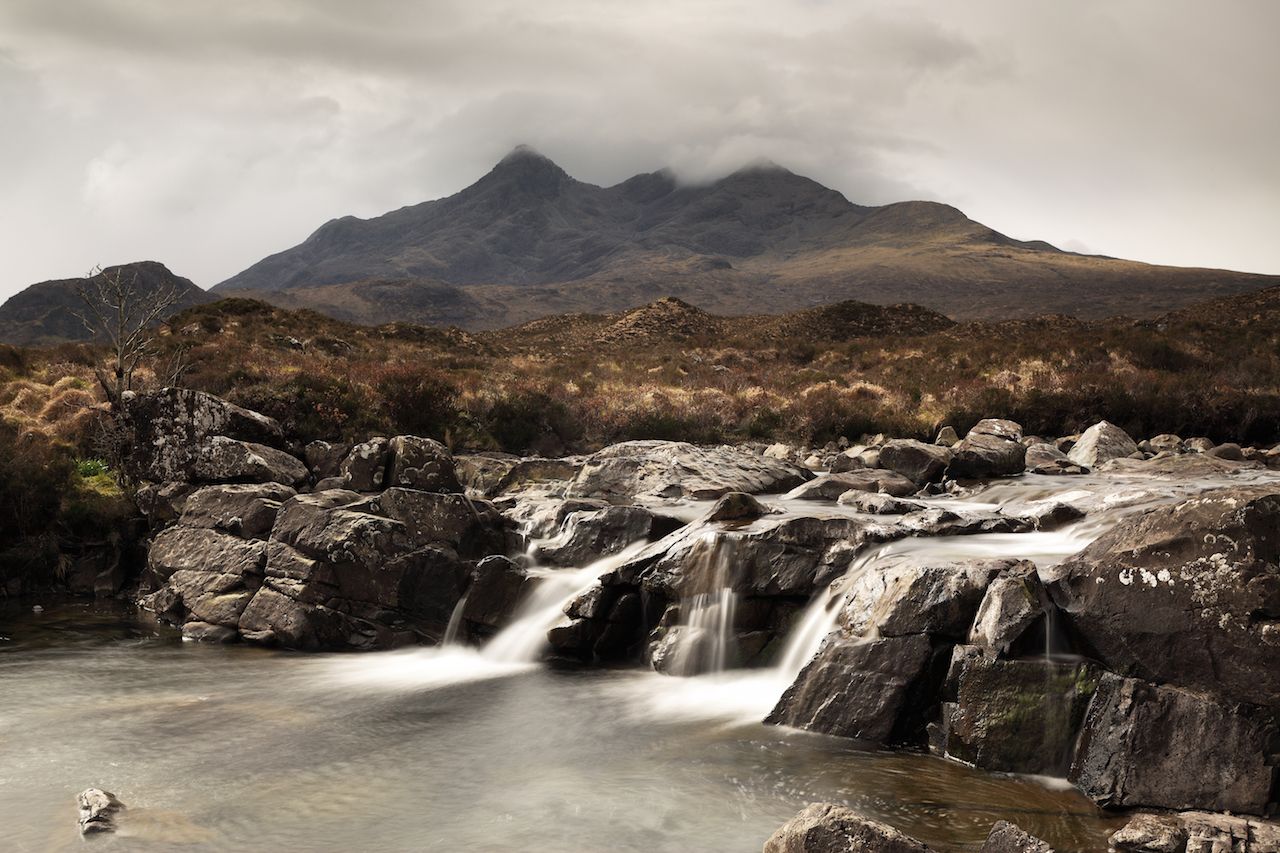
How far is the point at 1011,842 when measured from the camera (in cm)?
620

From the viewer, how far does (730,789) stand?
8383mm

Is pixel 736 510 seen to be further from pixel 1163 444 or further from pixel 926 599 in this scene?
pixel 1163 444

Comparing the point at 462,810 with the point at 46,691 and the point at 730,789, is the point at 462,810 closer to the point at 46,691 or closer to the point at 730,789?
the point at 730,789

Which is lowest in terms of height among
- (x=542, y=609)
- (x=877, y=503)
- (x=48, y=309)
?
(x=542, y=609)

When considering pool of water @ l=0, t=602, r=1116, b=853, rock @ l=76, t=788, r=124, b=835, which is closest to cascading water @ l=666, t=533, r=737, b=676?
pool of water @ l=0, t=602, r=1116, b=853

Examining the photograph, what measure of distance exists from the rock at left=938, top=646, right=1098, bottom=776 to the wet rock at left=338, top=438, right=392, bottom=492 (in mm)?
12706

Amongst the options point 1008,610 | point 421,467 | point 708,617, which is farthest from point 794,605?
point 421,467

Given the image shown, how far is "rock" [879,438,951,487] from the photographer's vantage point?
19297mm

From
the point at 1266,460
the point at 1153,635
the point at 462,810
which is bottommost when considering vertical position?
the point at 462,810

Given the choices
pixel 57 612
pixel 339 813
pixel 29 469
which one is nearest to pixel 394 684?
pixel 339 813

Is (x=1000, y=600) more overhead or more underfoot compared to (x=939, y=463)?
more underfoot

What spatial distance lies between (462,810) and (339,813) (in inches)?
44.2

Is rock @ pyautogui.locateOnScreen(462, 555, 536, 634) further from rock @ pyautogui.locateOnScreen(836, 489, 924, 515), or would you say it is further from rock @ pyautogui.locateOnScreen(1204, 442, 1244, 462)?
rock @ pyautogui.locateOnScreen(1204, 442, 1244, 462)

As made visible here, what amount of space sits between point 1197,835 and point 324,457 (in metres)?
17.8
